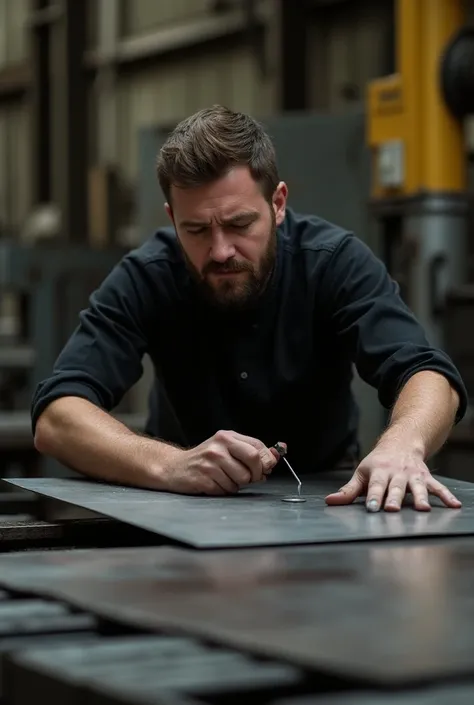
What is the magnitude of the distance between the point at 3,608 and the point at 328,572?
1.13ft

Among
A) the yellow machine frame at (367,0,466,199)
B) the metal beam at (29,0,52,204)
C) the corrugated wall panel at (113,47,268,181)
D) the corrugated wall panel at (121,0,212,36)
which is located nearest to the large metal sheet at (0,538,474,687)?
the yellow machine frame at (367,0,466,199)

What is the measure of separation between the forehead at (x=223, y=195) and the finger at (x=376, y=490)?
0.56 metres

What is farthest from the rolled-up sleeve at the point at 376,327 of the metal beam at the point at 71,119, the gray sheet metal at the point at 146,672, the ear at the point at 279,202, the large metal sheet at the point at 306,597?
the metal beam at the point at 71,119

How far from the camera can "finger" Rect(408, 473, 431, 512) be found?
1676 mm

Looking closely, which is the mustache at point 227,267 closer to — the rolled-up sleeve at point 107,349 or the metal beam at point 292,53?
the rolled-up sleeve at point 107,349

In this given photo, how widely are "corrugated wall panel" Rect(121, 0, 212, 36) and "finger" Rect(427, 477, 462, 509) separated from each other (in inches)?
249

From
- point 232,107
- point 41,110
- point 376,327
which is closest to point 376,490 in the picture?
point 376,327

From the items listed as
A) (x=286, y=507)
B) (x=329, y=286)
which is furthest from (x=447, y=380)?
(x=286, y=507)

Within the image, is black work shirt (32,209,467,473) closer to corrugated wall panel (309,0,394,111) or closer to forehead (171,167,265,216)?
forehead (171,167,265,216)

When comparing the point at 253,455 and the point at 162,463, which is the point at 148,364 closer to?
the point at 162,463

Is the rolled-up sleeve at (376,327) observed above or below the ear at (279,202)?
below

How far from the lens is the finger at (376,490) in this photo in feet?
5.46

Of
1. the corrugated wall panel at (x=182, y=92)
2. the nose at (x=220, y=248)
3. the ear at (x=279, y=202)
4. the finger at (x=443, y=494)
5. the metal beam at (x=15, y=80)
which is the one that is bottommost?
the finger at (x=443, y=494)

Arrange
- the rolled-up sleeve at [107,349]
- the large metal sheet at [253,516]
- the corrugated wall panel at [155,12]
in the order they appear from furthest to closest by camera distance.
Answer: the corrugated wall panel at [155,12] < the rolled-up sleeve at [107,349] < the large metal sheet at [253,516]
